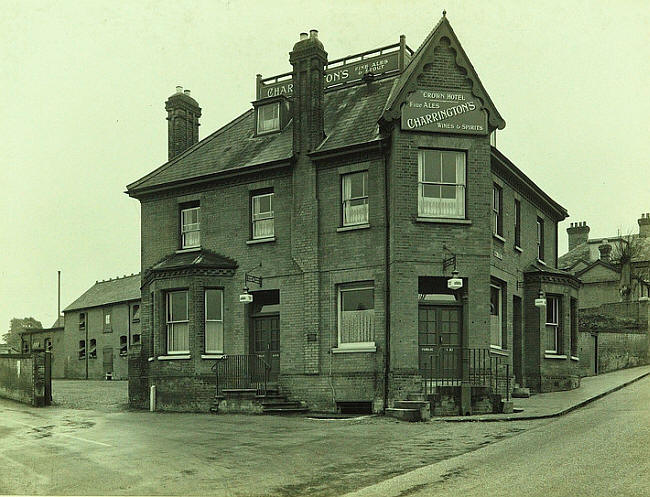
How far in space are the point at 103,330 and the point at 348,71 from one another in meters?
34.4

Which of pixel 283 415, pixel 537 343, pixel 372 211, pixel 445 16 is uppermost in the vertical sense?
pixel 445 16

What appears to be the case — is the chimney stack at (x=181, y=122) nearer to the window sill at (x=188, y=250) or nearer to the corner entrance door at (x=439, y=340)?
the window sill at (x=188, y=250)

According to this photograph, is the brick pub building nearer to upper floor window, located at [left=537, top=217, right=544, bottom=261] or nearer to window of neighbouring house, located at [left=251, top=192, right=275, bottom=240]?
window of neighbouring house, located at [left=251, top=192, right=275, bottom=240]

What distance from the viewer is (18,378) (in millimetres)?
28422

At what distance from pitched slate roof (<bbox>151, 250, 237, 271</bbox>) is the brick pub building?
78mm

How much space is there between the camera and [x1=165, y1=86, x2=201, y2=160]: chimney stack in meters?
29.9

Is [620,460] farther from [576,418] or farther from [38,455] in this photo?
[38,455]

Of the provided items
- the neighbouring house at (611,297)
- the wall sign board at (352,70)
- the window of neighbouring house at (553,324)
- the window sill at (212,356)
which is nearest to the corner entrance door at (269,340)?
the window sill at (212,356)

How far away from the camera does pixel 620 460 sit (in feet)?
38.7

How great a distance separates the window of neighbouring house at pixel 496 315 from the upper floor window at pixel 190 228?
31.8ft

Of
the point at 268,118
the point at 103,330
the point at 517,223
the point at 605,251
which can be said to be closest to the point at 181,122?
the point at 268,118

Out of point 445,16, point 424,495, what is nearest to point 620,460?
point 424,495

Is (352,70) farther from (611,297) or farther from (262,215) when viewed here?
(611,297)

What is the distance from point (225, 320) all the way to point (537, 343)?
10.3 meters
